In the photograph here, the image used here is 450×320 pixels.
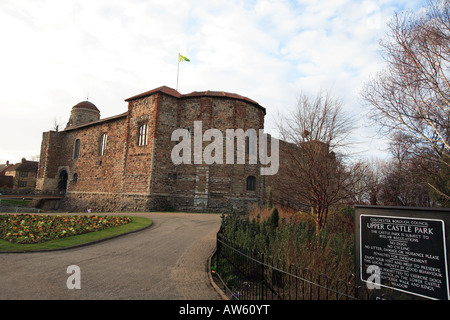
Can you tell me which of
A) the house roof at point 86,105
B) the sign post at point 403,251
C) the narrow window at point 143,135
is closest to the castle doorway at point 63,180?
the house roof at point 86,105

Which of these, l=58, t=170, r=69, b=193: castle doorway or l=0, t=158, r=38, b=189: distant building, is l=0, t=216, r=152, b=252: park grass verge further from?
l=0, t=158, r=38, b=189: distant building

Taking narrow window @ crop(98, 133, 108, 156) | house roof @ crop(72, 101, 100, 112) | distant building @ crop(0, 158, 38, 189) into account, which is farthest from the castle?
distant building @ crop(0, 158, 38, 189)

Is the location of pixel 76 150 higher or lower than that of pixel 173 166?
higher

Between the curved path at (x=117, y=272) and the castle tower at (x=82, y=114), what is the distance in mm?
38019

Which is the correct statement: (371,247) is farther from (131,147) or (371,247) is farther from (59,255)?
(131,147)

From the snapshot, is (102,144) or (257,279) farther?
(102,144)

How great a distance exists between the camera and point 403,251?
3396mm

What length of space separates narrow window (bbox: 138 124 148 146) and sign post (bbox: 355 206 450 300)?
Answer: 71.4ft

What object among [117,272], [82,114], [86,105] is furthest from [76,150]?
[117,272]

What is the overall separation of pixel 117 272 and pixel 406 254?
5664 mm

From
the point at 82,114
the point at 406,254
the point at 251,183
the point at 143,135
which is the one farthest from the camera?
the point at 82,114

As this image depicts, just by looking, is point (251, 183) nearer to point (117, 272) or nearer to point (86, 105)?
point (117, 272)

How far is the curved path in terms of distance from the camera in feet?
15.2

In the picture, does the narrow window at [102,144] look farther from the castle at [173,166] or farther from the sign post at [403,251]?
the sign post at [403,251]
